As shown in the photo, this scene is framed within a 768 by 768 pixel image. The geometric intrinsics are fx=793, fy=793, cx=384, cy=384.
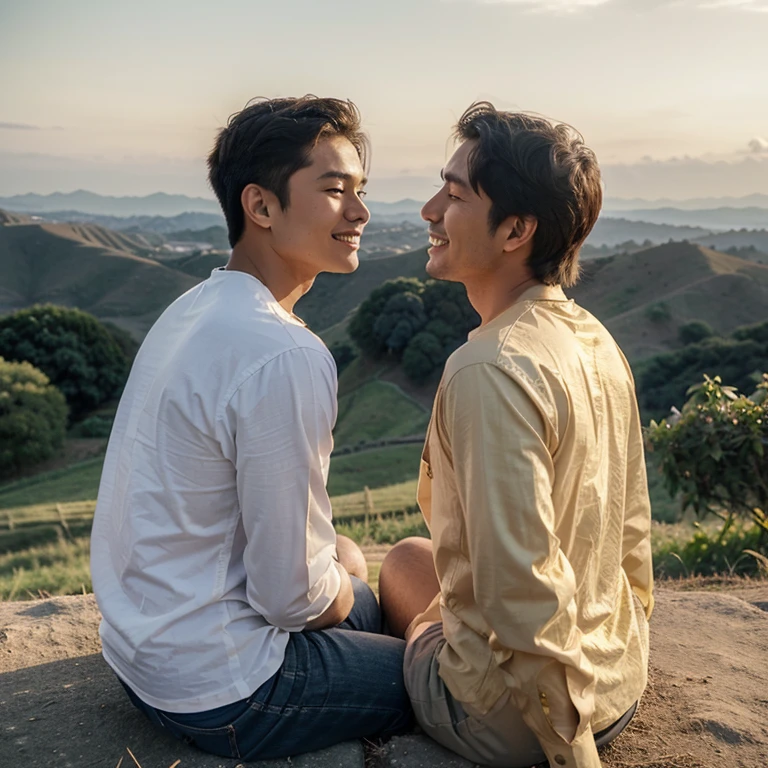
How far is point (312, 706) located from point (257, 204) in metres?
1.61

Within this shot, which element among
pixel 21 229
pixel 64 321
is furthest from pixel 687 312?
pixel 21 229

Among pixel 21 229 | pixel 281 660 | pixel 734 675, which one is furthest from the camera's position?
pixel 21 229

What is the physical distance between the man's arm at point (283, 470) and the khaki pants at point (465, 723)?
504 mm

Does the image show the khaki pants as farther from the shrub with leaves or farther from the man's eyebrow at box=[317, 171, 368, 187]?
the shrub with leaves

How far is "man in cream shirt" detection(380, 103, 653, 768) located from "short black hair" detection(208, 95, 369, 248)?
44 cm

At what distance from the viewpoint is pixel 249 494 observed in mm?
2195

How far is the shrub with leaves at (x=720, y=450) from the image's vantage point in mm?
6395

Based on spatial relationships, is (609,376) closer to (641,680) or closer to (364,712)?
(641,680)

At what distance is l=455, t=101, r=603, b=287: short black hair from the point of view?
7.75 ft

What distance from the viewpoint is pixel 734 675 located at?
3311 millimetres

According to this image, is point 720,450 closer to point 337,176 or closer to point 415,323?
point 337,176

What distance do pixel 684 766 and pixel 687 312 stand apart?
44.8 metres

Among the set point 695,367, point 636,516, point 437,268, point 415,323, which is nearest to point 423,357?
point 415,323

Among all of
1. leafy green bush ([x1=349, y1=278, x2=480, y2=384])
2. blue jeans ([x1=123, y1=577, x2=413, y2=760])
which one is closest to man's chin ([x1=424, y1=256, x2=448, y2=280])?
blue jeans ([x1=123, y1=577, x2=413, y2=760])
